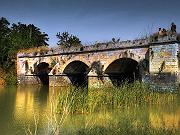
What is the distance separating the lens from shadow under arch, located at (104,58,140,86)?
24.7m

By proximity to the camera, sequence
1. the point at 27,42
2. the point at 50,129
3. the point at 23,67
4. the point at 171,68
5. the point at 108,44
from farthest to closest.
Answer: the point at 27,42 → the point at 23,67 → the point at 108,44 → the point at 171,68 → the point at 50,129

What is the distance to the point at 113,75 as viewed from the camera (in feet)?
82.9

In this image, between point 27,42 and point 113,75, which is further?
point 27,42

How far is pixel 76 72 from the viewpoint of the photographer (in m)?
30.8

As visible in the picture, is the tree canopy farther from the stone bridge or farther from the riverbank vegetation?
the riverbank vegetation

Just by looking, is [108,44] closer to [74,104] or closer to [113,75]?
[113,75]

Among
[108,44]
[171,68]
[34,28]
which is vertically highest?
[34,28]

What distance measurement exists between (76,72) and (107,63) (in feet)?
23.3

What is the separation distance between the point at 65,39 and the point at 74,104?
2833 centimetres

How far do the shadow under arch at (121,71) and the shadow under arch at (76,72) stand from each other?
431 cm

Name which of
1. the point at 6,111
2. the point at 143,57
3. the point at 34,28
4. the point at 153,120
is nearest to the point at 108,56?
the point at 143,57

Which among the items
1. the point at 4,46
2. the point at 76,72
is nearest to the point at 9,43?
the point at 4,46

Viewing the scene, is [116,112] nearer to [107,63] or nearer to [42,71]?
[107,63]

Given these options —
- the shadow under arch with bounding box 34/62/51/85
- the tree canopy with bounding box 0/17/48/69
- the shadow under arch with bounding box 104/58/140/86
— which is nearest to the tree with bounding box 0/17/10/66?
the tree canopy with bounding box 0/17/48/69
